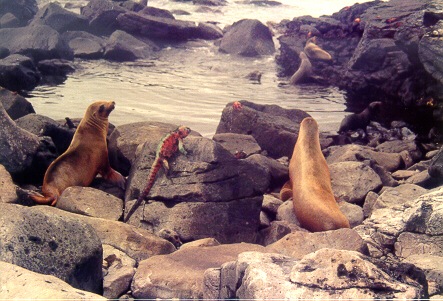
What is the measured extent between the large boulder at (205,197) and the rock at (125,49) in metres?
11.9

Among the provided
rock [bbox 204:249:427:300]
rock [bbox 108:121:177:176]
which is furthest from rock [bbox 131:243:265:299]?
rock [bbox 108:121:177:176]

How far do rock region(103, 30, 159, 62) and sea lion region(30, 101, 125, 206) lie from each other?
9911 mm

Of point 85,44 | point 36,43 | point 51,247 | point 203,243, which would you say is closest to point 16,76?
point 36,43

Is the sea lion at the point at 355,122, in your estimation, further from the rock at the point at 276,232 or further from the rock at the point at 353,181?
the rock at the point at 276,232

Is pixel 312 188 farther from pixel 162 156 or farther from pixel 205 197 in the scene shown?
pixel 162 156

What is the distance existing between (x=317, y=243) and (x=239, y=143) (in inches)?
113

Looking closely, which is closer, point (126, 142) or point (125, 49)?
point (126, 142)

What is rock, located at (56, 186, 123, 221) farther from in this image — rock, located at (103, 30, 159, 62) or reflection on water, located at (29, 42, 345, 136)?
rock, located at (103, 30, 159, 62)

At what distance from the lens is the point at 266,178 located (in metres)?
3.79

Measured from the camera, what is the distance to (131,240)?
9.74 feet

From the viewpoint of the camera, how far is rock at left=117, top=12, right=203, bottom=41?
55.5 ft

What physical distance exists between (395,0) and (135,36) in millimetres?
11659

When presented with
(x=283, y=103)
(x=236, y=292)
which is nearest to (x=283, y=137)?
(x=283, y=103)

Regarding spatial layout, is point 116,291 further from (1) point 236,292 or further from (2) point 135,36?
(2) point 135,36
